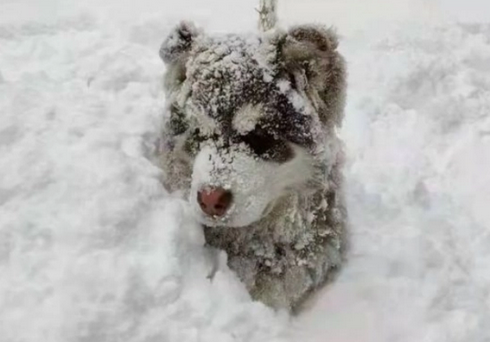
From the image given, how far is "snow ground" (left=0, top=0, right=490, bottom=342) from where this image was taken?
2691 mm

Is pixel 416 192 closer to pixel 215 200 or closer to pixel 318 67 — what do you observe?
pixel 318 67

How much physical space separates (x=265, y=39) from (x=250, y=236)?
71 cm

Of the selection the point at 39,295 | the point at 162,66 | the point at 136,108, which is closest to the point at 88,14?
the point at 162,66

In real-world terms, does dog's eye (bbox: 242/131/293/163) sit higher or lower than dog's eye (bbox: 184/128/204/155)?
higher

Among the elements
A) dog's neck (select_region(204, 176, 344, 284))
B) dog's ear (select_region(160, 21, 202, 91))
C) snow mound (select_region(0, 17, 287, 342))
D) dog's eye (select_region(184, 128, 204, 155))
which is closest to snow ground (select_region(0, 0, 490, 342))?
snow mound (select_region(0, 17, 287, 342))

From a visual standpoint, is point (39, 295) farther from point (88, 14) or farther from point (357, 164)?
point (88, 14)

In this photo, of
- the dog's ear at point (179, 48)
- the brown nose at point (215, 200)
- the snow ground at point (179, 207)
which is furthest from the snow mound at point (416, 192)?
the dog's ear at point (179, 48)

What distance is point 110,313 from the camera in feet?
8.54

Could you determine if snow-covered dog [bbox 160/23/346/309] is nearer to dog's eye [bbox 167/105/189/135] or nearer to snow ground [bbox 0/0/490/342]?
dog's eye [bbox 167/105/189/135]

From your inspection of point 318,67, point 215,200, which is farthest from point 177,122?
point 318,67

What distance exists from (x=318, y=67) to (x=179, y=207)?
2.29 ft

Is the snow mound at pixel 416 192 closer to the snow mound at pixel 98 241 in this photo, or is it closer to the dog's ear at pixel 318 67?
the snow mound at pixel 98 241

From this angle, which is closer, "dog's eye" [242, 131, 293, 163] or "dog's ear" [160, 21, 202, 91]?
"dog's eye" [242, 131, 293, 163]

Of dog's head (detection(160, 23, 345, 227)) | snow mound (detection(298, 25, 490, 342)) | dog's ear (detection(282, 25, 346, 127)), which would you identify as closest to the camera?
dog's head (detection(160, 23, 345, 227))
